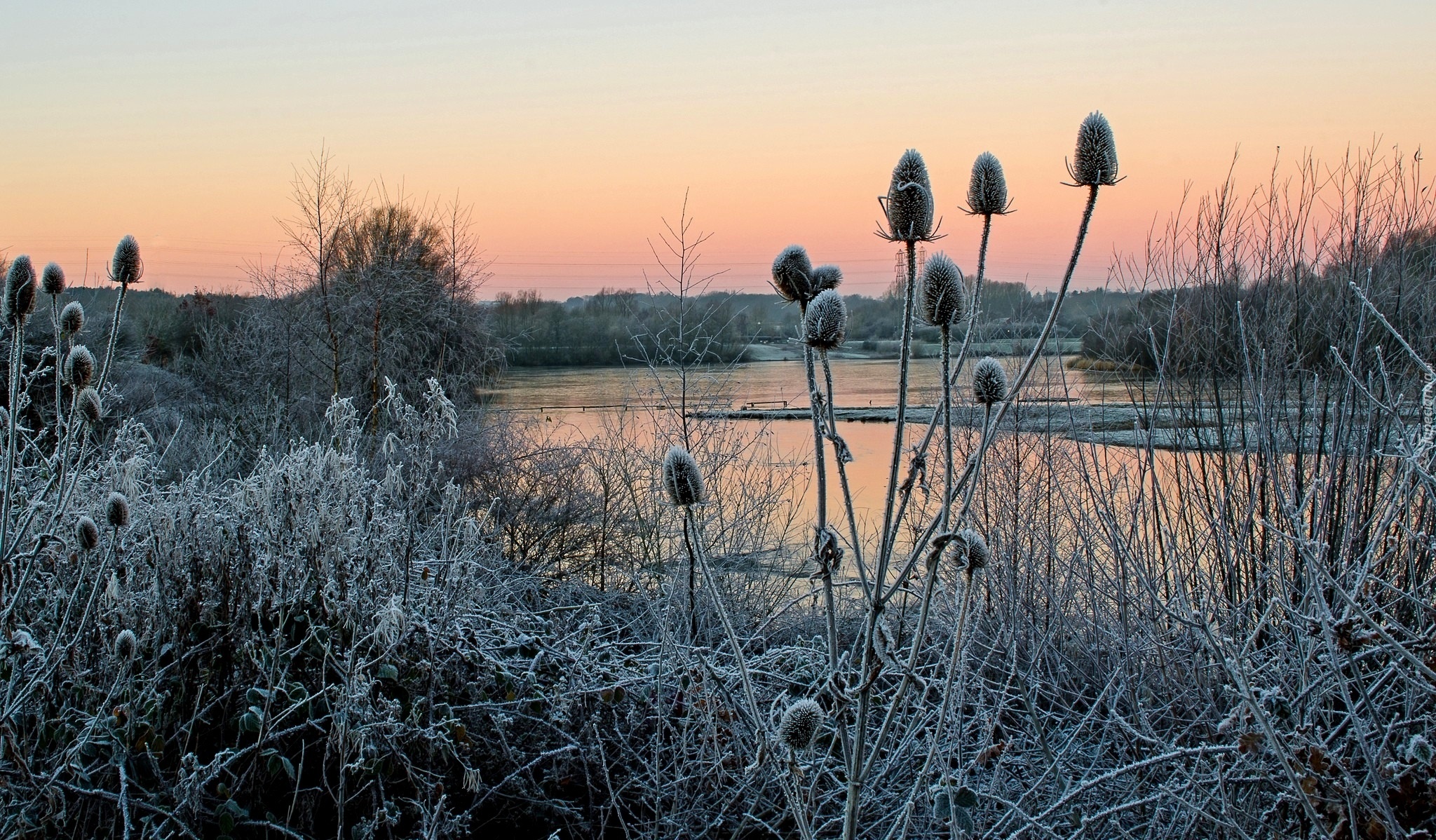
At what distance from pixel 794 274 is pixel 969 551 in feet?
2.07

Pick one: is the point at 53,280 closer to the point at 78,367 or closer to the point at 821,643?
the point at 78,367

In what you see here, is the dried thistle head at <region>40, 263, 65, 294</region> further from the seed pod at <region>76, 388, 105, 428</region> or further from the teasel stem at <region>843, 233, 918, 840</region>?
the teasel stem at <region>843, 233, 918, 840</region>

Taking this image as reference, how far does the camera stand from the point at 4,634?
125 inches

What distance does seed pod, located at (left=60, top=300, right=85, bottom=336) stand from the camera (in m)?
3.34

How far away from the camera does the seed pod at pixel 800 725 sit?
193cm

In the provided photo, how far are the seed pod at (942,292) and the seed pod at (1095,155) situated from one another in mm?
308

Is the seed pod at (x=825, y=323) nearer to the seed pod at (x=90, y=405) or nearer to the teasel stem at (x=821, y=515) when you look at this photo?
the teasel stem at (x=821, y=515)

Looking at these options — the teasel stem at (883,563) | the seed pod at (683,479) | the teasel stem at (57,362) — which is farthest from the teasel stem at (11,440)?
the teasel stem at (883,563)

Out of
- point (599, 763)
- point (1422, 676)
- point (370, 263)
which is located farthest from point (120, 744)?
point (370, 263)

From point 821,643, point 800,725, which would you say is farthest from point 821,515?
point 821,643

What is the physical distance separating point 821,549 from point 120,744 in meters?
2.93

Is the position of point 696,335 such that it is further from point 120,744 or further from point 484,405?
point 484,405

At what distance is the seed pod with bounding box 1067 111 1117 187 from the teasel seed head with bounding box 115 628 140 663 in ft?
10.5

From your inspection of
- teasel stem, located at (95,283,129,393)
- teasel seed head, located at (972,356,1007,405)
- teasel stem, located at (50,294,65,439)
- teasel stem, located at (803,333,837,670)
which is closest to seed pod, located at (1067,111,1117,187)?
teasel seed head, located at (972,356,1007,405)
